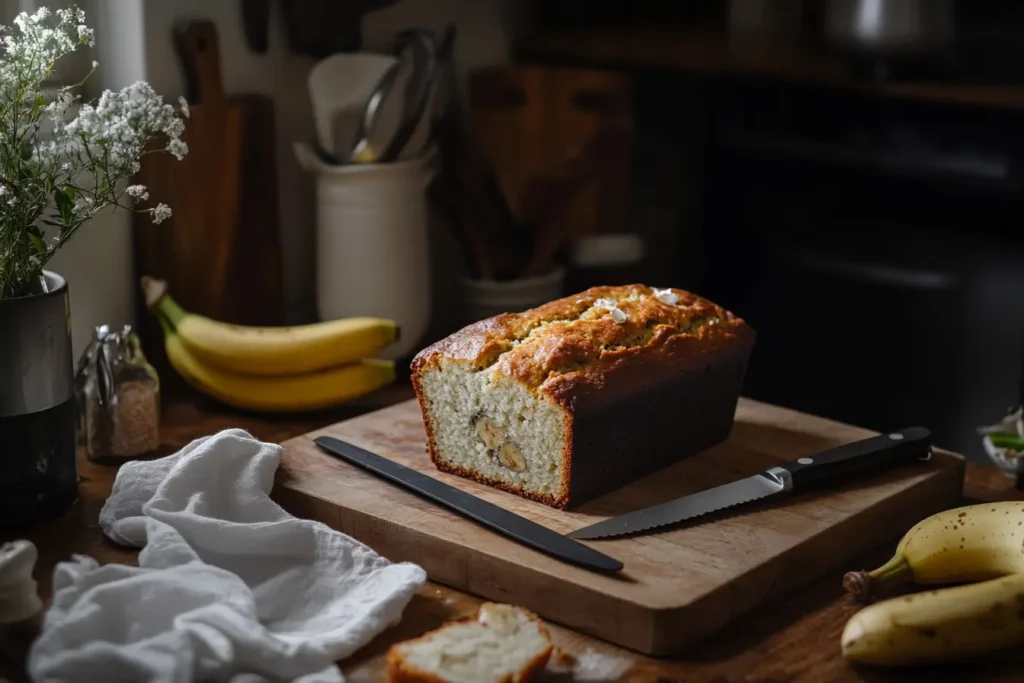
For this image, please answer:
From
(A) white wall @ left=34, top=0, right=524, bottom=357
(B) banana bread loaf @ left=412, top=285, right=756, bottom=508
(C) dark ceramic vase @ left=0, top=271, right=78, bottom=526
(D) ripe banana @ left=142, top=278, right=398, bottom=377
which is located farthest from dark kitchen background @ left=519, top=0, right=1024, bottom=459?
(C) dark ceramic vase @ left=0, top=271, right=78, bottom=526

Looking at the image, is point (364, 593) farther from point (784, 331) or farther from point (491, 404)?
point (784, 331)

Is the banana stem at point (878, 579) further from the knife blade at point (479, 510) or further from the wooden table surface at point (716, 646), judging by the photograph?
the knife blade at point (479, 510)

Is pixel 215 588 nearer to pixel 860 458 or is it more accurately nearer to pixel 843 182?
pixel 860 458

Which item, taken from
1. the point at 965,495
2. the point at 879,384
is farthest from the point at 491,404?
the point at 879,384

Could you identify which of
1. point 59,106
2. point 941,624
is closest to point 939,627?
point 941,624

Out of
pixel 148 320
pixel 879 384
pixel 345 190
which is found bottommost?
pixel 879 384

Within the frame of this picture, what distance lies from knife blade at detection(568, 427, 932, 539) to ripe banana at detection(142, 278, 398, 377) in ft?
1.89

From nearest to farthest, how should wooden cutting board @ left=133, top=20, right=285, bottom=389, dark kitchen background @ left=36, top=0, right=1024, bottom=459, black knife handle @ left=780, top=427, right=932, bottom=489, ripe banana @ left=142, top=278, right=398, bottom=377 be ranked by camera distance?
black knife handle @ left=780, top=427, right=932, bottom=489
ripe banana @ left=142, top=278, right=398, bottom=377
wooden cutting board @ left=133, top=20, right=285, bottom=389
dark kitchen background @ left=36, top=0, right=1024, bottom=459

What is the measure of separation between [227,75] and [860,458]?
1155 mm

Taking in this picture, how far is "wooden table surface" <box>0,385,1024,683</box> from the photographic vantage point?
122 centimetres

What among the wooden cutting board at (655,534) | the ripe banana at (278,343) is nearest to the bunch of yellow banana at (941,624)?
the wooden cutting board at (655,534)

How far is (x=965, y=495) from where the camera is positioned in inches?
66.0

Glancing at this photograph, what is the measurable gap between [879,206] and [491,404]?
124 centimetres

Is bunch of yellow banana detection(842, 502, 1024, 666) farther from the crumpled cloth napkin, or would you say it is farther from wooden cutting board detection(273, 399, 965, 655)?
the crumpled cloth napkin
